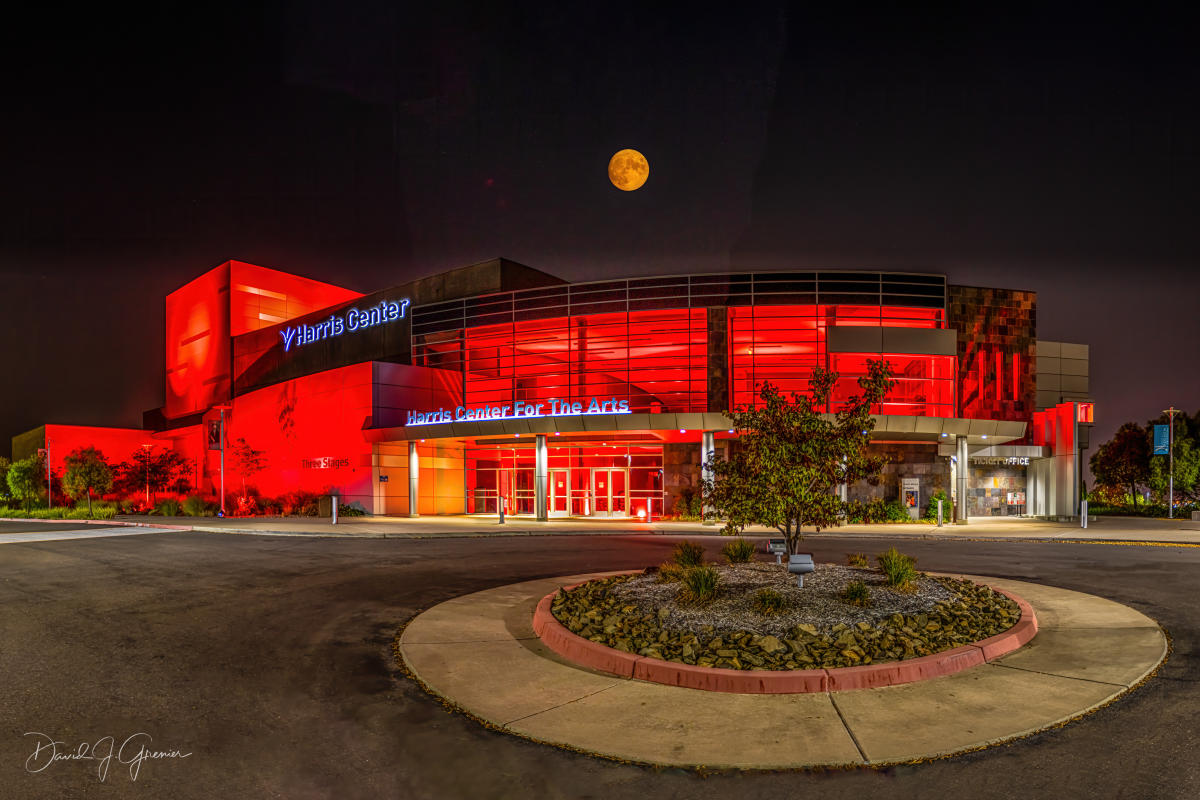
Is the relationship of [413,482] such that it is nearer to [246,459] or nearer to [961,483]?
[246,459]

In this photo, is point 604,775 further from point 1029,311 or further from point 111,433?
point 111,433

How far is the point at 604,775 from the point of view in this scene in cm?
516

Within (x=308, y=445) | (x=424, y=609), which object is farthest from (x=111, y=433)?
(x=424, y=609)

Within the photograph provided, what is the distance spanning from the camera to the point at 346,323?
47594 millimetres

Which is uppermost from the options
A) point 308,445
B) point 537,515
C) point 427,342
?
point 427,342

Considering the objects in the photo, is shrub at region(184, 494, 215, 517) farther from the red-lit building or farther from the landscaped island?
the landscaped island

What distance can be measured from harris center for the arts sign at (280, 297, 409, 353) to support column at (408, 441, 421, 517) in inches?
363

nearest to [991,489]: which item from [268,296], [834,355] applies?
[834,355]

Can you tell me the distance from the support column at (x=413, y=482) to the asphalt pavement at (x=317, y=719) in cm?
2430

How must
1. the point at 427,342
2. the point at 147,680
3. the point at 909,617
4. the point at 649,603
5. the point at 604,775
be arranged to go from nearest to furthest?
the point at 604,775 → the point at 147,680 → the point at 909,617 → the point at 649,603 → the point at 427,342

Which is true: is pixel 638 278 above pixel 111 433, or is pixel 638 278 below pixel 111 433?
above

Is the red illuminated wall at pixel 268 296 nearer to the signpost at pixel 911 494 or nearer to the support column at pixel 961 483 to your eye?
the signpost at pixel 911 494

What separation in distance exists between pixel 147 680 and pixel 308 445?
37.5 meters

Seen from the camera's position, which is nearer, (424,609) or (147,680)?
(147,680)
